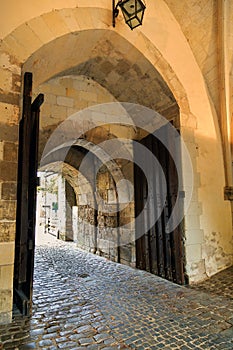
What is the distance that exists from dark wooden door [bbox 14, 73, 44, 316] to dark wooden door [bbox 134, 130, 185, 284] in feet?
6.16

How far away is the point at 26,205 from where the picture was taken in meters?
2.37

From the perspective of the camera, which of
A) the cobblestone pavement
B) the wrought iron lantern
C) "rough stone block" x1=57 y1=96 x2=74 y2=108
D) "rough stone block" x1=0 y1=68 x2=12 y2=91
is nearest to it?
the cobblestone pavement

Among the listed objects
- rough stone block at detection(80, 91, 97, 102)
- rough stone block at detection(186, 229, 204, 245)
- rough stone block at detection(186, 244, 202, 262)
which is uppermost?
rough stone block at detection(80, 91, 97, 102)

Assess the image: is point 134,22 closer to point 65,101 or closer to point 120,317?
point 65,101

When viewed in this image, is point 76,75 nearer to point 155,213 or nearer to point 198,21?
point 198,21

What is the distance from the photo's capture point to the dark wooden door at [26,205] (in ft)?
7.52

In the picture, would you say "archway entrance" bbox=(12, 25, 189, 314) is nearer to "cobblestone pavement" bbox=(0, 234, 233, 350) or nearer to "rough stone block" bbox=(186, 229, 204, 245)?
"rough stone block" bbox=(186, 229, 204, 245)

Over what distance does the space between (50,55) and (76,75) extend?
3.35 feet

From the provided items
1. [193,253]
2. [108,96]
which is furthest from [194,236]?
[108,96]

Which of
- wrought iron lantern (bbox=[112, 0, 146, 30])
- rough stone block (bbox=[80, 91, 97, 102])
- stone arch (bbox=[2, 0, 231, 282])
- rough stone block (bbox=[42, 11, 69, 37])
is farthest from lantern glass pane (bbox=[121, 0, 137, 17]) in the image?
rough stone block (bbox=[80, 91, 97, 102])

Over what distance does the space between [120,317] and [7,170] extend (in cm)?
166

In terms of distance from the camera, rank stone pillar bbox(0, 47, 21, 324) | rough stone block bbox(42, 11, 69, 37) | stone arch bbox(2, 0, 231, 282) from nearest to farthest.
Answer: stone pillar bbox(0, 47, 21, 324) → rough stone block bbox(42, 11, 69, 37) → stone arch bbox(2, 0, 231, 282)

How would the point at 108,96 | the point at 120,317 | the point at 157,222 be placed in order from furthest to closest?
the point at 108,96
the point at 157,222
the point at 120,317

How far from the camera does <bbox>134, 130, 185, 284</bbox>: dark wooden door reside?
3.27 meters
